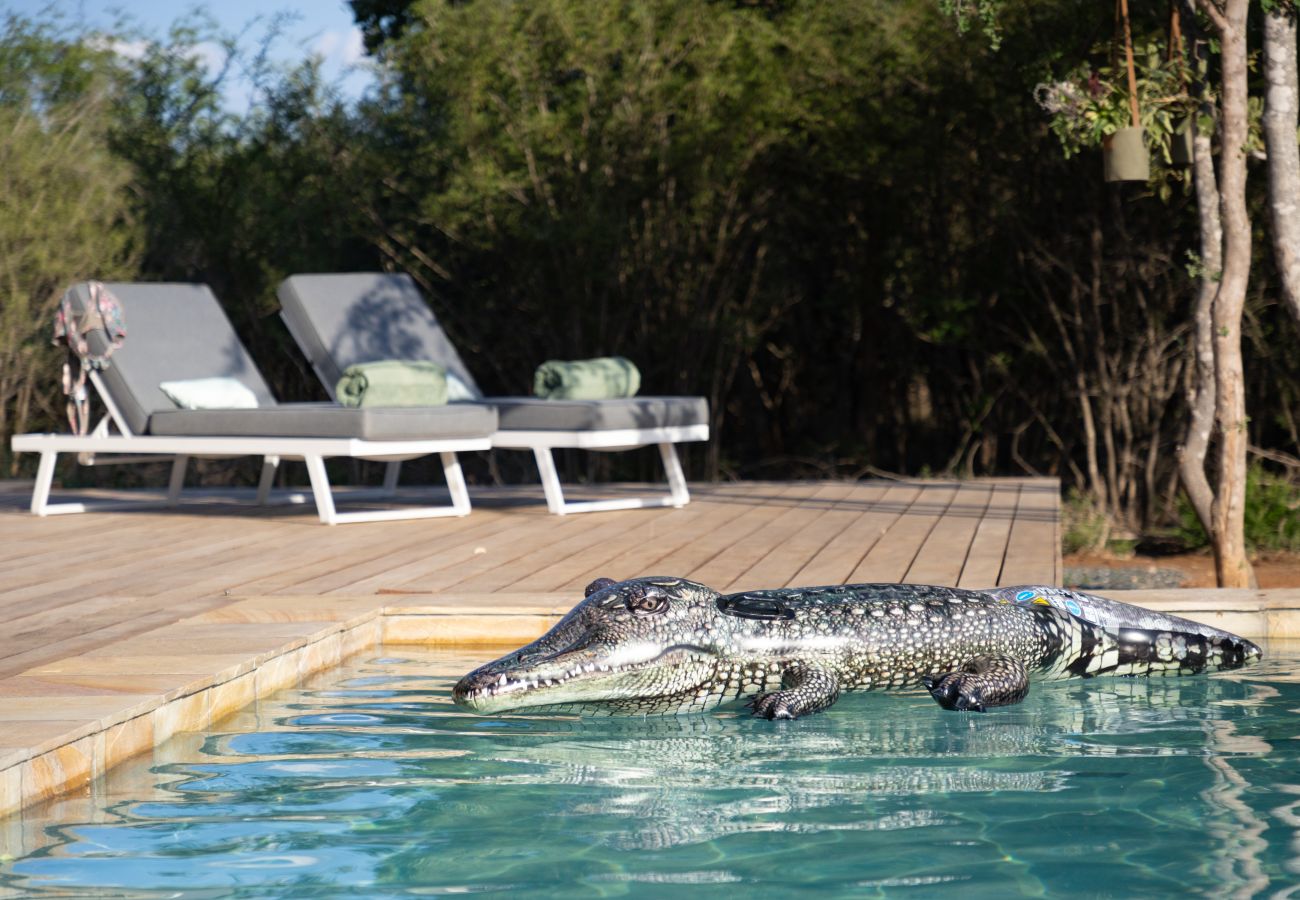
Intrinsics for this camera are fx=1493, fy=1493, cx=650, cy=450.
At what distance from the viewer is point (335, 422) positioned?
19.4 feet

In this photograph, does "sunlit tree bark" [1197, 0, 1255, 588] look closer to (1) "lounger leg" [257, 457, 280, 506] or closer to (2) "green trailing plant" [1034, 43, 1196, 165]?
(2) "green trailing plant" [1034, 43, 1196, 165]

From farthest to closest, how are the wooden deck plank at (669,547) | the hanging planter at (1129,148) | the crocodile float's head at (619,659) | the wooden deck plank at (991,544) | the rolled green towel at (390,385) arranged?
the rolled green towel at (390,385) → the hanging planter at (1129,148) → the wooden deck plank at (669,547) → the wooden deck plank at (991,544) → the crocodile float's head at (619,659)

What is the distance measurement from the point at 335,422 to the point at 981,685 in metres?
3.46

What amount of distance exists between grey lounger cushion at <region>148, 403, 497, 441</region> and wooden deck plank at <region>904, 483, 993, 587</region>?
1.94 meters

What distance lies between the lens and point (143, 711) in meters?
2.70

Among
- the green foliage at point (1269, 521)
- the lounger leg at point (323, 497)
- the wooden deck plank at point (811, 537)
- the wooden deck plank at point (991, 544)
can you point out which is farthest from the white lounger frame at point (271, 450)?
the green foliage at point (1269, 521)

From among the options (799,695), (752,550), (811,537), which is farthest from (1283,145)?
(799,695)

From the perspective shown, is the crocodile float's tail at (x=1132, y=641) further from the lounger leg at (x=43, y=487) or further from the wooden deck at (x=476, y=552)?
the lounger leg at (x=43, y=487)

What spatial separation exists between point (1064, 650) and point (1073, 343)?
6.55m

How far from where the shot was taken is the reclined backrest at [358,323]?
281 inches

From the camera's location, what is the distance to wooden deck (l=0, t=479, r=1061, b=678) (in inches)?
162

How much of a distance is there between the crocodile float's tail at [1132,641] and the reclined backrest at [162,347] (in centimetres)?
429

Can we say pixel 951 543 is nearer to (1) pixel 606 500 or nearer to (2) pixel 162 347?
(1) pixel 606 500

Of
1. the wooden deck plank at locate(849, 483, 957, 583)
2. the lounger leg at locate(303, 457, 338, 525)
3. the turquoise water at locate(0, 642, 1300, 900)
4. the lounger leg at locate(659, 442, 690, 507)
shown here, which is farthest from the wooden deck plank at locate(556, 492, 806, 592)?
the lounger leg at locate(303, 457, 338, 525)
